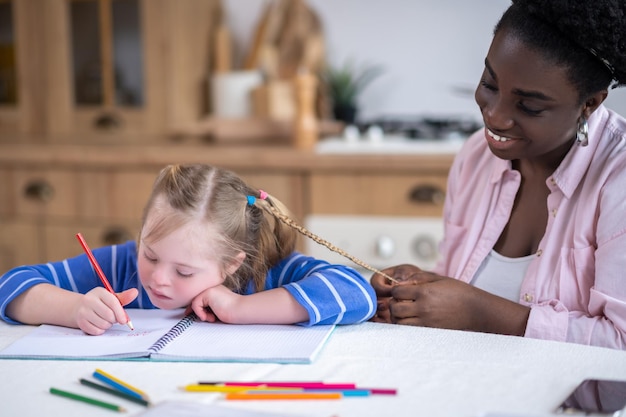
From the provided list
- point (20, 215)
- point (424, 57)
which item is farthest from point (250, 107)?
point (20, 215)

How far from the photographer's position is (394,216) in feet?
8.76

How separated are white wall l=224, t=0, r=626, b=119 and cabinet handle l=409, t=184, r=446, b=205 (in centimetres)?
55

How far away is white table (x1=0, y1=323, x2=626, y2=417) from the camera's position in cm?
96

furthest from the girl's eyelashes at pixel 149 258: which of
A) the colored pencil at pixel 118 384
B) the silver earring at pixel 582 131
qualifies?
the silver earring at pixel 582 131

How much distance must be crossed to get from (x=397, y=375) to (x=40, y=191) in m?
2.22

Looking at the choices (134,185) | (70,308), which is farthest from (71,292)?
(134,185)

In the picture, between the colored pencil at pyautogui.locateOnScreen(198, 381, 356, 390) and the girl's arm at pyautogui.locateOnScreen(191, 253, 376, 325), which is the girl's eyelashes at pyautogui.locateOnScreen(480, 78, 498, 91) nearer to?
the girl's arm at pyautogui.locateOnScreen(191, 253, 376, 325)

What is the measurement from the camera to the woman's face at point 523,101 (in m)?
1.37

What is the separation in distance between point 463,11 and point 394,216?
86cm

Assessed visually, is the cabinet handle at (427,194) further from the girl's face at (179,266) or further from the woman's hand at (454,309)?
the girl's face at (179,266)

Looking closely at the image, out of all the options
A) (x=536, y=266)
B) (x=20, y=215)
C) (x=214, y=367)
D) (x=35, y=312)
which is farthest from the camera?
(x=20, y=215)

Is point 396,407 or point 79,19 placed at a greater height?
point 79,19

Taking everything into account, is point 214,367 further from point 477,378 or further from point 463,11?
point 463,11

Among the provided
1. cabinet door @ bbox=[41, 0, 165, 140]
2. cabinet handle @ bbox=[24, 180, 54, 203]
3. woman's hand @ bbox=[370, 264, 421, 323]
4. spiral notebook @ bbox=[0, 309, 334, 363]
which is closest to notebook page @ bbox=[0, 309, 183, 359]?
spiral notebook @ bbox=[0, 309, 334, 363]
